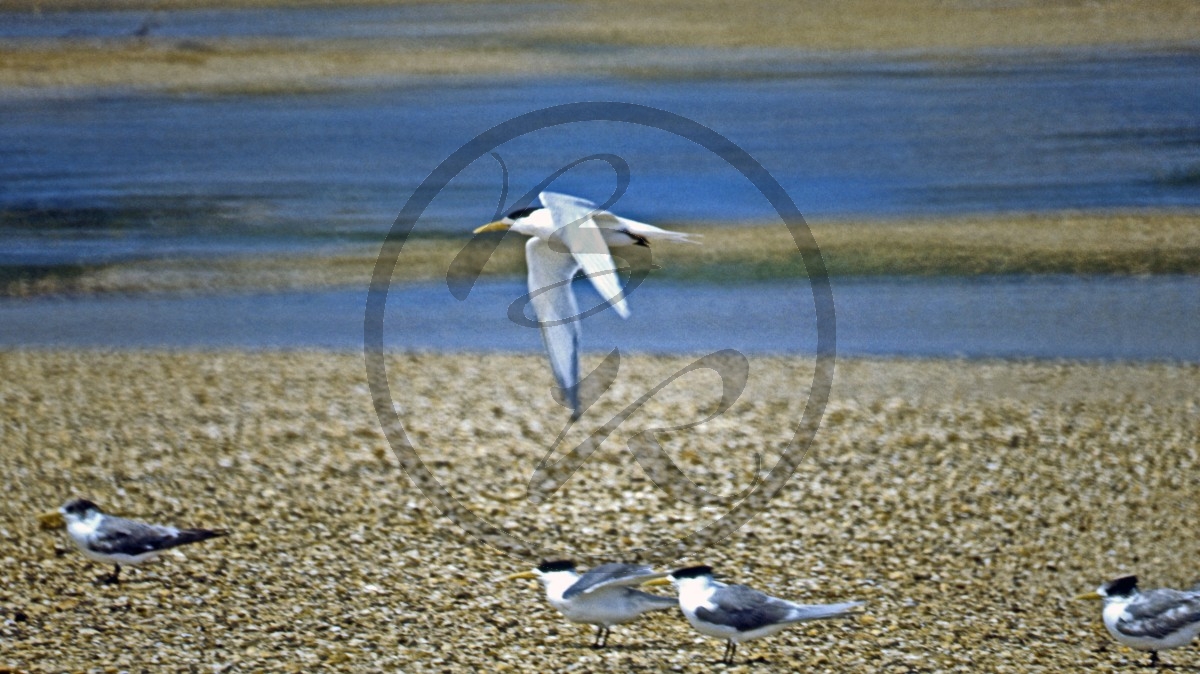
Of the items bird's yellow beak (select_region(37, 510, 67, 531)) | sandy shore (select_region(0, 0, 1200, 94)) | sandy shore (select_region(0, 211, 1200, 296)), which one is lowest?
bird's yellow beak (select_region(37, 510, 67, 531))

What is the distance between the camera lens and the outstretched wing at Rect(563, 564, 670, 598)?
5.12m

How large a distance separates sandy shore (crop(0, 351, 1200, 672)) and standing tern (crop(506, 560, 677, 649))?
0.20 m

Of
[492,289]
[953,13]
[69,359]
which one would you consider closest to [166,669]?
[69,359]

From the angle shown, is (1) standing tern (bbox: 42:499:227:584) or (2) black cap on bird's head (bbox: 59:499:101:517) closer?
(1) standing tern (bbox: 42:499:227:584)

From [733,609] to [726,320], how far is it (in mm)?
5273

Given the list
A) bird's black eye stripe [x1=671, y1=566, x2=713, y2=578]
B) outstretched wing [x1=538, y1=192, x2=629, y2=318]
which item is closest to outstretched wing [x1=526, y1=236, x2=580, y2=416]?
outstretched wing [x1=538, y1=192, x2=629, y2=318]

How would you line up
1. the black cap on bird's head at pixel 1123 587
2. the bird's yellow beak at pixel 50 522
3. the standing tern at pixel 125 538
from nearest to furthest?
the black cap on bird's head at pixel 1123 587 < the standing tern at pixel 125 538 < the bird's yellow beak at pixel 50 522

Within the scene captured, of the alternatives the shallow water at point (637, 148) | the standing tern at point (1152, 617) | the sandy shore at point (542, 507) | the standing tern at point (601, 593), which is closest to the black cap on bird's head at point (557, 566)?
the standing tern at point (601, 593)

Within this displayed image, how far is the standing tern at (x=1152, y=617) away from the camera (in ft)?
16.8

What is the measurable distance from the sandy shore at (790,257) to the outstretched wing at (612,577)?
21.5 ft

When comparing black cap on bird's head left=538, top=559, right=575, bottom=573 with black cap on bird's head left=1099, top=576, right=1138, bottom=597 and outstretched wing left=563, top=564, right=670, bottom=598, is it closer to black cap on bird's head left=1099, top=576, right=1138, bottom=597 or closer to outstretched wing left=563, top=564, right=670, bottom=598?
outstretched wing left=563, top=564, right=670, bottom=598

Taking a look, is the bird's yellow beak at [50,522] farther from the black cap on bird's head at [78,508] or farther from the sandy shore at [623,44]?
the sandy shore at [623,44]

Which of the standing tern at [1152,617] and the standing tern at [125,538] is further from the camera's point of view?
the standing tern at [125,538]

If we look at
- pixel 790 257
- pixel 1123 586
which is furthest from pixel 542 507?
pixel 790 257
